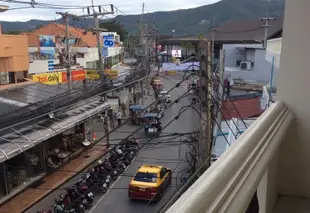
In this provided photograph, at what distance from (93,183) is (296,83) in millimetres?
7679

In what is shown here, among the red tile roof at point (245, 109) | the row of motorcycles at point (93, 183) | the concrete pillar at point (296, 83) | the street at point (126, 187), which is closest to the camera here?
the concrete pillar at point (296, 83)

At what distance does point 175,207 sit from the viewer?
1.76 ft

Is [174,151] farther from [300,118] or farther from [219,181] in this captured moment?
[219,181]

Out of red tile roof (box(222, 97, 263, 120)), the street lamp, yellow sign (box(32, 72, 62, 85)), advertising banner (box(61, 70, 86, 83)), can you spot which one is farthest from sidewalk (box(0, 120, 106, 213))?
the street lamp

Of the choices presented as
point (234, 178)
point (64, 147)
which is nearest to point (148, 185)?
point (64, 147)

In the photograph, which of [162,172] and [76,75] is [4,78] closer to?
[76,75]

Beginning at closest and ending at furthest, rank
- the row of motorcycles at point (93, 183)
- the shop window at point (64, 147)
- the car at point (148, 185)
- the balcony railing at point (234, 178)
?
the balcony railing at point (234, 178), the row of motorcycles at point (93, 183), the car at point (148, 185), the shop window at point (64, 147)

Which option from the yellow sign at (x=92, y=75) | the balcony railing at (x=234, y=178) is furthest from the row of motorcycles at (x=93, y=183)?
the yellow sign at (x=92, y=75)

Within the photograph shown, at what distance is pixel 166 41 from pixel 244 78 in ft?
76.4

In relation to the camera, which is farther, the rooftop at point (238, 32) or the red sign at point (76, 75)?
the rooftop at point (238, 32)

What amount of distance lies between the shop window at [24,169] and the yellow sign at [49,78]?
148 inches

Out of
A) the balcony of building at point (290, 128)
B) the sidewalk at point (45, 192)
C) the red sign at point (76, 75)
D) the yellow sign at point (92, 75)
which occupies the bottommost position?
the sidewalk at point (45, 192)

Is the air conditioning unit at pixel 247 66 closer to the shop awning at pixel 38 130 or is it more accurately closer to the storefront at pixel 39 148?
the storefront at pixel 39 148

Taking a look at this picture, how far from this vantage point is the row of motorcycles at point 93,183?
754cm
